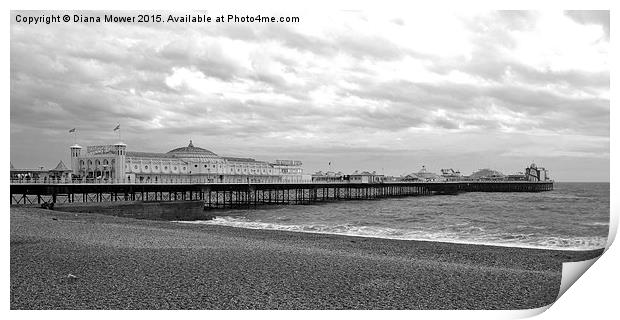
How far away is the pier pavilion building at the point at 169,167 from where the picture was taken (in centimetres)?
2933

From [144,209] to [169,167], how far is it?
14.2 metres

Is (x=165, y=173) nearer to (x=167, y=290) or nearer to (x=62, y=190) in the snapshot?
(x=62, y=190)

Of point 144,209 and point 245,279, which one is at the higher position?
point 245,279

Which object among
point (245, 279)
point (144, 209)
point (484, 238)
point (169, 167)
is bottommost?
point (484, 238)

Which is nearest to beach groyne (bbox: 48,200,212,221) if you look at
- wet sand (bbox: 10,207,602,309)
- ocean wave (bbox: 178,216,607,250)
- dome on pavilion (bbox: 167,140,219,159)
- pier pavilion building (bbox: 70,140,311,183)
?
pier pavilion building (bbox: 70,140,311,183)

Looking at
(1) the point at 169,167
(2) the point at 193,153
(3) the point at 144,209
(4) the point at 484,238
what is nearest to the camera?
(4) the point at 484,238

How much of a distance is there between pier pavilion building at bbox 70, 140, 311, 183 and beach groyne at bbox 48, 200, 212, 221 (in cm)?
561

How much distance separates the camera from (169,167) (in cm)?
Answer: 3503

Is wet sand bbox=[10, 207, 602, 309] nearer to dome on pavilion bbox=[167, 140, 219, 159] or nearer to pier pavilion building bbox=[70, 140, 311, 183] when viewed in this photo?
pier pavilion building bbox=[70, 140, 311, 183]

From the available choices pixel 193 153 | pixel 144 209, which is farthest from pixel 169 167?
pixel 144 209

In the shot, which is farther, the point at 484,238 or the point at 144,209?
the point at 144,209

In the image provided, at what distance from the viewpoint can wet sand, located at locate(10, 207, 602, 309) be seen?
5375mm

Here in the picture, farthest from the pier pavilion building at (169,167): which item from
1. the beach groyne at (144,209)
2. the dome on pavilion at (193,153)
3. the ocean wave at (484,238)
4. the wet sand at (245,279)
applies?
the wet sand at (245,279)

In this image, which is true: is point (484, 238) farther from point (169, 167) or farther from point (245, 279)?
point (169, 167)
